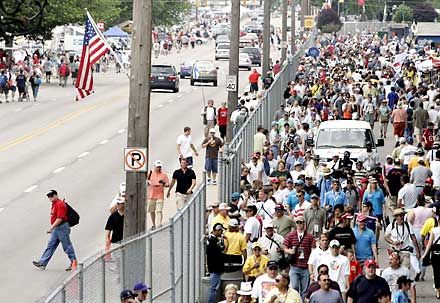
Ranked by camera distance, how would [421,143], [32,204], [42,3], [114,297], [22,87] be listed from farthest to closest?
[22,87] < [421,143] < [32,204] < [114,297] < [42,3]

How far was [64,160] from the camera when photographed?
39.4 meters

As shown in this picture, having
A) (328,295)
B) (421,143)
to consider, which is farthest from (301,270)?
(421,143)

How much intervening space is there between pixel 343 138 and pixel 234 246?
13.7m

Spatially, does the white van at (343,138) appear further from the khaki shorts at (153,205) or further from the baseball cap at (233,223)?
the baseball cap at (233,223)

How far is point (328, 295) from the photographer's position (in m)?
16.8

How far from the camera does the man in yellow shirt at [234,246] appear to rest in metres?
→ 20.1

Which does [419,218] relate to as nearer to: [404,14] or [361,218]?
[361,218]

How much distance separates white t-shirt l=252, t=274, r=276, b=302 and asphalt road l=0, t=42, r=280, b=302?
→ 2956 mm

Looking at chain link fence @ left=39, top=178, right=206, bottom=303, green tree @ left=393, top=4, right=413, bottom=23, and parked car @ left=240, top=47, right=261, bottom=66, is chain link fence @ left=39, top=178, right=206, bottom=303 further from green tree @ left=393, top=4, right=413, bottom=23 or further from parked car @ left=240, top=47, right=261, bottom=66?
green tree @ left=393, top=4, right=413, bottom=23

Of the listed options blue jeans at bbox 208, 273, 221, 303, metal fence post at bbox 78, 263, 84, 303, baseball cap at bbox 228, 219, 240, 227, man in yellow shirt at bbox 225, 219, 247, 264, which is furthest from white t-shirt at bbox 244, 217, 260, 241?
metal fence post at bbox 78, 263, 84, 303

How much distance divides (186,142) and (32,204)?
165 inches

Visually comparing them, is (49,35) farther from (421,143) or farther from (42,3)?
(42,3)

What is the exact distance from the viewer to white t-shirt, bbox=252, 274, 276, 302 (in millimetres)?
17359

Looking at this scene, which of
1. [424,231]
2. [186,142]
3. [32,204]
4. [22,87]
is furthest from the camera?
[22,87]
